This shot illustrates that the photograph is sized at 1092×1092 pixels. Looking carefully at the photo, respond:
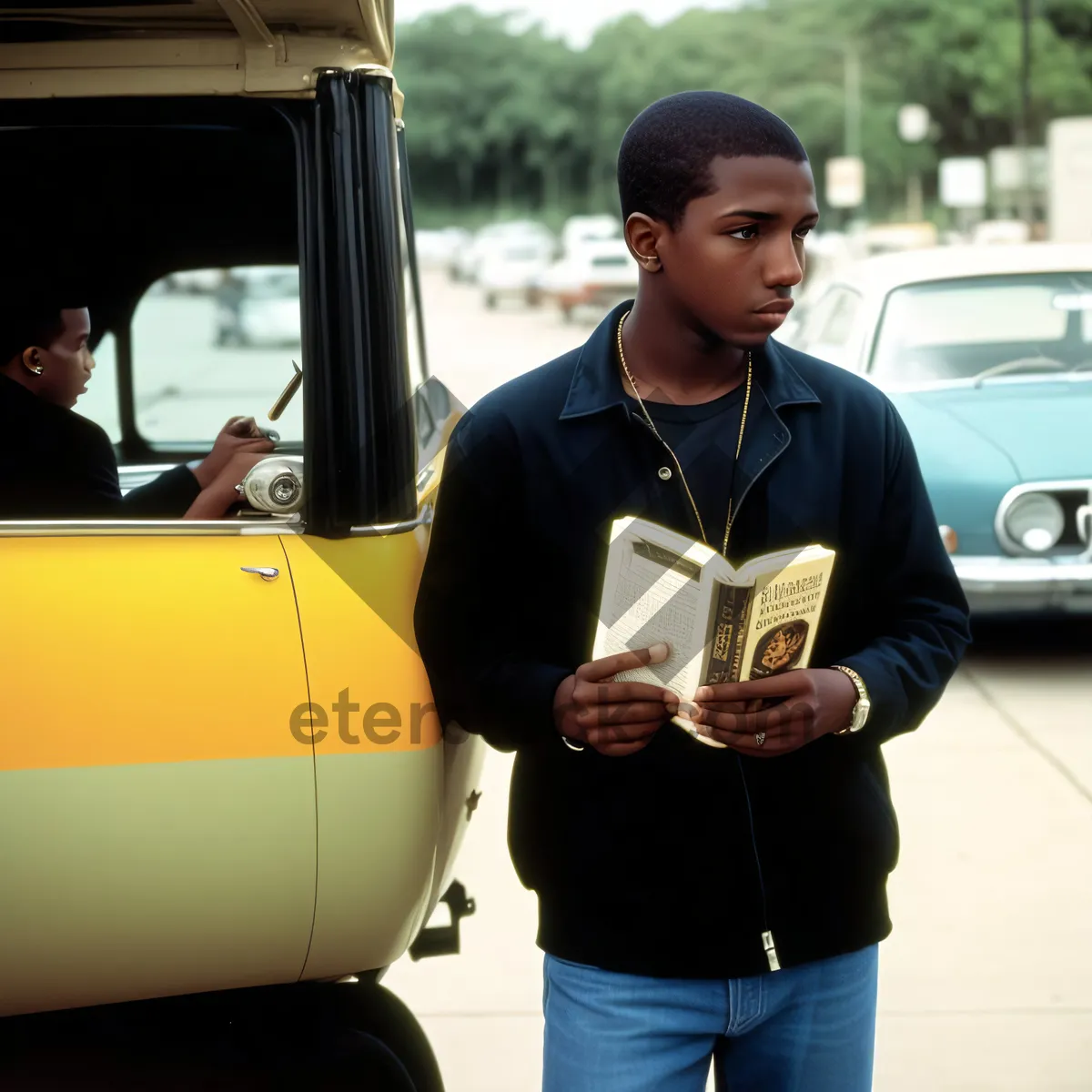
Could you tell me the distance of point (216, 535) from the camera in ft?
7.57

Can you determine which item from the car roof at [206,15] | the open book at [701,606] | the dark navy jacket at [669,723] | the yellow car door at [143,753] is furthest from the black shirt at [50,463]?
the open book at [701,606]

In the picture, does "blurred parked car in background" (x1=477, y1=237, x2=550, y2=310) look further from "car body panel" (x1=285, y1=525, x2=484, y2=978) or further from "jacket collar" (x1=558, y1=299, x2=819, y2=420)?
"jacket collar" (x1=558, y1=299, x2=819, y2=420)

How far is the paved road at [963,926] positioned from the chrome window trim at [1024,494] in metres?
0.55

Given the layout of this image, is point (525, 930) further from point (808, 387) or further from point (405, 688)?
point (808, 387)

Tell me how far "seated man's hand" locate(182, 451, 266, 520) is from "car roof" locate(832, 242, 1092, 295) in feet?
19.1

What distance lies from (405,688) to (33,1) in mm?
1058

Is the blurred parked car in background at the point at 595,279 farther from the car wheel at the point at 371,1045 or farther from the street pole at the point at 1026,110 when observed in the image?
the car wheel at the point at 371,1045

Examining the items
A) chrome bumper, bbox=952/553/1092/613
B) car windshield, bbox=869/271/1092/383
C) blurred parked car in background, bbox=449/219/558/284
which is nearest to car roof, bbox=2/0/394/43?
chrome bumper, bbox=952/553/1092/613

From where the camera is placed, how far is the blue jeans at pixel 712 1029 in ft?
6.26

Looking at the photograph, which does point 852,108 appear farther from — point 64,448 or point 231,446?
point 64,448

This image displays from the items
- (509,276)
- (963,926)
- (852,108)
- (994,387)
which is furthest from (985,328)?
(852,108)

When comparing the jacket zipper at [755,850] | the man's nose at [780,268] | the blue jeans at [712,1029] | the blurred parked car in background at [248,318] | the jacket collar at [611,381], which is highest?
the blurred parked car in background at [248,318]

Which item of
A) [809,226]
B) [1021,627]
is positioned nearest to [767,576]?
[809,226]

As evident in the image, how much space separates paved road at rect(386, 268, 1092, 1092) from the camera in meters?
3.65
